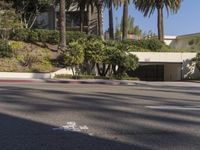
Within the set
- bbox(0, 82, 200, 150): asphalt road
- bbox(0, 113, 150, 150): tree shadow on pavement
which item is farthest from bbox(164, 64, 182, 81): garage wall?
bbox(0, 113, 150, 150): tree shadow on pavement

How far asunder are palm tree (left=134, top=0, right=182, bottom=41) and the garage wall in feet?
12.9

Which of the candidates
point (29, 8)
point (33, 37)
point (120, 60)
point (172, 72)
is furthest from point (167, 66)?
point (29, 8)

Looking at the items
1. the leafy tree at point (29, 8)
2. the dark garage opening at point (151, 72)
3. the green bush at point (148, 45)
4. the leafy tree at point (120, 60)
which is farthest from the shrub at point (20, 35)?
the dark garage opening at point (151, 72)

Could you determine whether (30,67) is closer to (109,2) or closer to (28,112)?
(109,2)

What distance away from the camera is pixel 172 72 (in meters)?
45.4

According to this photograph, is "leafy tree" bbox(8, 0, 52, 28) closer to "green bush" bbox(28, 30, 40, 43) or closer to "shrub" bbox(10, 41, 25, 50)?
"green bush" bbox(28, 30, 40, 43)

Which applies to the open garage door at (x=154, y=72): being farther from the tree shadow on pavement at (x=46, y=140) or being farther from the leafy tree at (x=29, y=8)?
the tree shadow on pavement at (x=46, y=140)

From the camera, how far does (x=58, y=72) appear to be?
35406mm

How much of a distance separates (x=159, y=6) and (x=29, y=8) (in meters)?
12.4

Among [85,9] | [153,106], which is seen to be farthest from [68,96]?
[85,9]

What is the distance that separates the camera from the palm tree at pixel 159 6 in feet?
163

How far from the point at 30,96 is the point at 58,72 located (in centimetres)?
2119

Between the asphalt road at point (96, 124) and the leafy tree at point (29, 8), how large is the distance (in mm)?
32918

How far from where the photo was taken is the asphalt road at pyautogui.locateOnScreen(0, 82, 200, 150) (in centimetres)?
797
